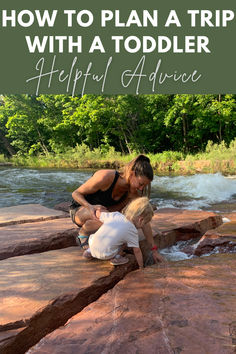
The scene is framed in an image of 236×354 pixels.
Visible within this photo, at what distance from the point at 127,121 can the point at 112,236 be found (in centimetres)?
2203

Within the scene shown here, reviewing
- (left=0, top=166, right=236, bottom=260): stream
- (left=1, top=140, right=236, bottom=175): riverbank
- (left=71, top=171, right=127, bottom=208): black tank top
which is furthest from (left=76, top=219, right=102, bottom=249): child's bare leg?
(left=1, top=140, right=236, bottom=175): riverbank

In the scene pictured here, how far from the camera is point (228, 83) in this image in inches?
739

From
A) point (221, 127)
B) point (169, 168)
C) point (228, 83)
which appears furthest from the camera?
point (221, 127)

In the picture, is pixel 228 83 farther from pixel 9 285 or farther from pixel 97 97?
pixel 9 285

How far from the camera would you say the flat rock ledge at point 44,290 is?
1945mm

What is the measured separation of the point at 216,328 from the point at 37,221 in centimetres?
367

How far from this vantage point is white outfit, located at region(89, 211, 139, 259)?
2750 mm

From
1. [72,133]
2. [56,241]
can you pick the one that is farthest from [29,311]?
[72,133]

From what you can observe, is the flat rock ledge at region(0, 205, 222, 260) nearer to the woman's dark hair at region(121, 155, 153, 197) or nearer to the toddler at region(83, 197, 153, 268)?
the toddler at region(83, 197, 153, 268)

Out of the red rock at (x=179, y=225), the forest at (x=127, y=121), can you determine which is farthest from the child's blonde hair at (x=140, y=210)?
the forest at (x=127, y=121)

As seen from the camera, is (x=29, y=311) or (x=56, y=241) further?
(x=56, y=241)

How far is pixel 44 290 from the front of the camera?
2318mm

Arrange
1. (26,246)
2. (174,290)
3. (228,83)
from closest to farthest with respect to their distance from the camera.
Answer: (174,290) → (26,246) → (228,83)

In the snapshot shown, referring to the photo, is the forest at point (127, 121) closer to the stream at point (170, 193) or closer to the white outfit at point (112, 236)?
the stream at point (170, 193)
